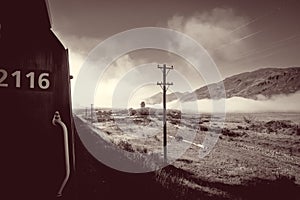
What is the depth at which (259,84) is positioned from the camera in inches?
426

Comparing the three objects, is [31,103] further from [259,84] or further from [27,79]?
[259,84]

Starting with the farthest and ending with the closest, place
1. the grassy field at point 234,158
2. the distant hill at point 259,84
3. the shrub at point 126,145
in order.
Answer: the shrub at point 126,145 < the distant hill at point 259,84 < the grassy field at point 234,158

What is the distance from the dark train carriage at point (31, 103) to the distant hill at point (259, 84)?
8.25 metres

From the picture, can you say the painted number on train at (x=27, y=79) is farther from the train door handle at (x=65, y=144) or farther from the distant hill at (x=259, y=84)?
the distant hill at (x=259, y=84)

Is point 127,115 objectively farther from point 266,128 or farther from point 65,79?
point 65,79

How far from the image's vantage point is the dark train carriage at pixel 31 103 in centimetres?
179

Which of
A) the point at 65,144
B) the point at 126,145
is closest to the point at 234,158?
the point at 126,145

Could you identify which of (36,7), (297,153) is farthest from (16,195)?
(297,153)

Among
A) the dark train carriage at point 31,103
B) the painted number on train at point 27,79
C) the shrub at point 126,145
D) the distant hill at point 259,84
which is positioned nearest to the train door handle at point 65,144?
the dark train carriage at point 31,103

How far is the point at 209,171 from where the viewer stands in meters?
9.42

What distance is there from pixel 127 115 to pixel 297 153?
21.4 ft

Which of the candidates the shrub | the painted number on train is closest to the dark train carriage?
the painted number on train

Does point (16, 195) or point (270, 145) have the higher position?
point (16, 195)

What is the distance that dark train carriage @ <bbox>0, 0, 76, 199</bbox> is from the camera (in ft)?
5.86
